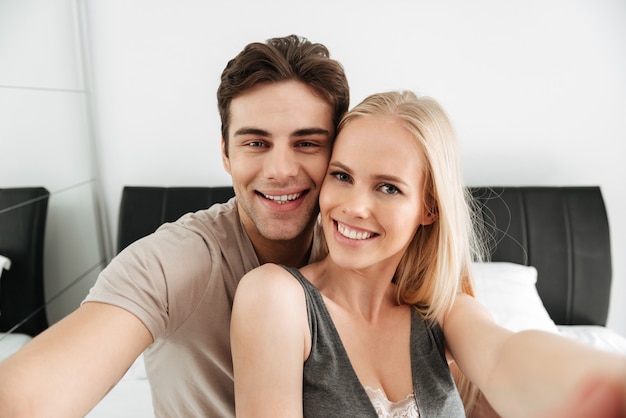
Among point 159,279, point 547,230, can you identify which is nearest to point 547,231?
point 547,230

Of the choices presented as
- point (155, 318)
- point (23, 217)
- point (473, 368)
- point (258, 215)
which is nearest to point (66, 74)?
point (23, 217)

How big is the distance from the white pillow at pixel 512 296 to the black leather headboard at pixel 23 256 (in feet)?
5.07

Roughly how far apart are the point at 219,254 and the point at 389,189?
0.36 meters

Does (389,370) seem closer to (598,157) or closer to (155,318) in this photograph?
(155,318)

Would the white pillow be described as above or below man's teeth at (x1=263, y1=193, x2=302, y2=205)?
below

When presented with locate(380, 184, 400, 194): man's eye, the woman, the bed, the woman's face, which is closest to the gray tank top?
the woman

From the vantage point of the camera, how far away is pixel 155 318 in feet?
2.41

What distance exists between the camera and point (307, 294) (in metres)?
0.83

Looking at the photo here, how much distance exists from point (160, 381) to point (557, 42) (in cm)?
190

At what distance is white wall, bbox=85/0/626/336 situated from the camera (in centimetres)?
185

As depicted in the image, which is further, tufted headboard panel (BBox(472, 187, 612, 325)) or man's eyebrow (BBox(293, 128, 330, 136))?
tufted headboard panel (BBox(472, 187, 612, 325))

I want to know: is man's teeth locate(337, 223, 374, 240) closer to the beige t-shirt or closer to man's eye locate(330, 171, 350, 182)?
man's eye locate(330, 171, 350, 182)

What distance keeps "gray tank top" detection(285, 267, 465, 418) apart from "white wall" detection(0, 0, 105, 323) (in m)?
1.24

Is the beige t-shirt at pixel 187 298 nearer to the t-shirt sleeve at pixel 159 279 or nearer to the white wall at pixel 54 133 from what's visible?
the t-shirt sleeve at pixel 159 279
